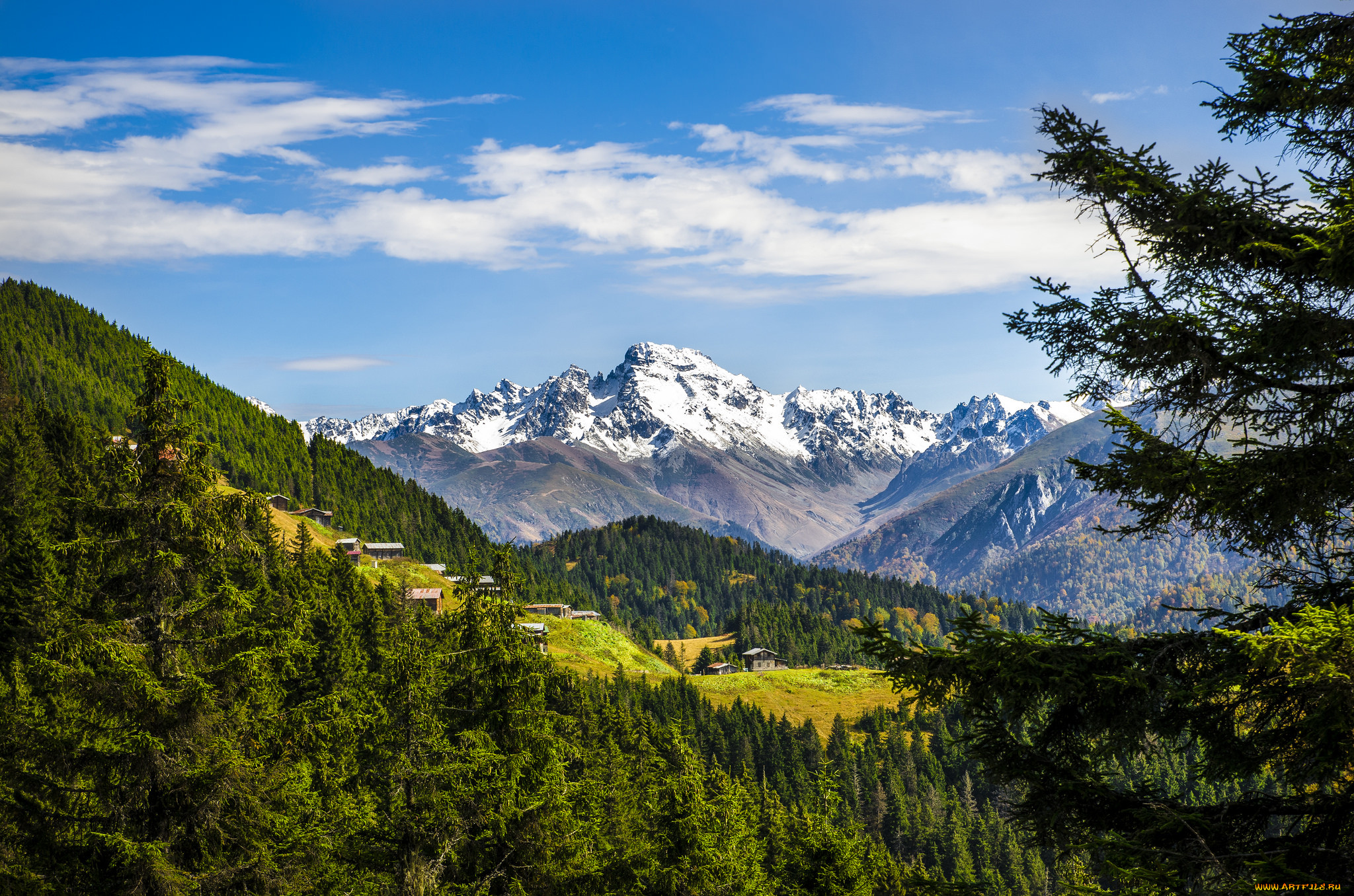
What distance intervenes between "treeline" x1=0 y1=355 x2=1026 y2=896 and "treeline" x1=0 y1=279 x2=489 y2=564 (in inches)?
4806

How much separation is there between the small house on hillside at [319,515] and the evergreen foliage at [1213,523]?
144768 millimetres

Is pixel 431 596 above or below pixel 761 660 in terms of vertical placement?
above

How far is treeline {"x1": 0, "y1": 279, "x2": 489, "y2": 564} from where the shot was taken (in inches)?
5728

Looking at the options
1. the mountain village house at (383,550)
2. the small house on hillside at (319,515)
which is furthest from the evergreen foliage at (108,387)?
the mountain village house at (383,550)

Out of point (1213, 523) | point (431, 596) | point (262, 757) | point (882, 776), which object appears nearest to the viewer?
point (1213, 523)

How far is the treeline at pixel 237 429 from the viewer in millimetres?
145500

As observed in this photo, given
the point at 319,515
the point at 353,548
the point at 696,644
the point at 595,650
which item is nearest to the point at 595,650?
the point at 595,650

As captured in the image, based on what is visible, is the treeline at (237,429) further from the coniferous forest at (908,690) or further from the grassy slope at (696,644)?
the coniferous forest at (908,690)

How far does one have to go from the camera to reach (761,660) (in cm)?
16188

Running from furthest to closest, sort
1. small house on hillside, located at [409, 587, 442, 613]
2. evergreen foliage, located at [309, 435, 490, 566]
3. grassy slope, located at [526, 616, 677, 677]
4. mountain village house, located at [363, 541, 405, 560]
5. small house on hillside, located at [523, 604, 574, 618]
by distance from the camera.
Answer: evergreen foliage, located at [309, 435, 490, 566], small house on hillside, located at [523, 604, 574, 618], mountain village house, located at [363, 541, 405, 560], grassy slope, located at [526, 616, 677, 677], small house on hillside, located at [409, 587, 442, 613]

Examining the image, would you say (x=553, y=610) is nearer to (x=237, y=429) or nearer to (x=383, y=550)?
(x=383, y=550)

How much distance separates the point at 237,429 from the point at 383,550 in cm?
5819

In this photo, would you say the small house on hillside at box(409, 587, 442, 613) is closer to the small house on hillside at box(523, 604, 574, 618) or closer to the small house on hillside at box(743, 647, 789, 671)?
the small house on hillside at box(523, 604, 574, 618)

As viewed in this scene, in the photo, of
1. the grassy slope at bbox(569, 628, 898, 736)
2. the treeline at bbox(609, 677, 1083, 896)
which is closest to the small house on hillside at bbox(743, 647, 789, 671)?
the grassy slope at bbox(569, 628, 898, 736)
